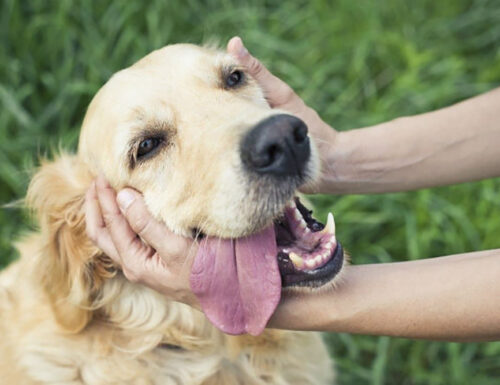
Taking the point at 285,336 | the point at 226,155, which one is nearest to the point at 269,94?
the point at 226,155

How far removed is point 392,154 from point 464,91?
1.89 meters

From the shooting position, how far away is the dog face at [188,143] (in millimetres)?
2160

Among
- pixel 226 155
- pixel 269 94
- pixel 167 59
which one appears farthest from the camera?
pixel 269 94

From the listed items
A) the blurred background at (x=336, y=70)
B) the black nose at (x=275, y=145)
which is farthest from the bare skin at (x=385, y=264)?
the blurred background at (x=336, y=70)

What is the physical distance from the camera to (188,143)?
2.34 meters

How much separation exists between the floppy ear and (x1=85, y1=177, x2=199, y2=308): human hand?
0.10 metres

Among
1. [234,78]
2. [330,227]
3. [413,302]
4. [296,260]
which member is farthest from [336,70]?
[413,302]

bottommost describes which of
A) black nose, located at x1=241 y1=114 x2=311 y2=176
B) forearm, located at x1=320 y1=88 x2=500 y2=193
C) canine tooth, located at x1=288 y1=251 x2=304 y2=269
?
forearm, located at x1=320 y1=88 x2=500 y2=193

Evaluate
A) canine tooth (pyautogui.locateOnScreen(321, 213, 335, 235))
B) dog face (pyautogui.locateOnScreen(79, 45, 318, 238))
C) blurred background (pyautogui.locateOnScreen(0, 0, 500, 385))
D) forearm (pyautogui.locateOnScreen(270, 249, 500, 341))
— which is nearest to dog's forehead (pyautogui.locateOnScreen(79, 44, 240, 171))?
dog face (pyautogui.locateOnScreen(79, 45, 318, 238))

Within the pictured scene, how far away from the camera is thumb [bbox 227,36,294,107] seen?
8.86ft

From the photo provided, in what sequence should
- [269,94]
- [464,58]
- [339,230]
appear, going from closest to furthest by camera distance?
1. [269,94]
2. [339,230]
3. [464,58]

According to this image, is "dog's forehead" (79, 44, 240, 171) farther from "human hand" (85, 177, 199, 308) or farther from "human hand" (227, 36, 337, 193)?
"human hand" (85, 177, 199, 308)

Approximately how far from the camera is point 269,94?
2811 millimetres

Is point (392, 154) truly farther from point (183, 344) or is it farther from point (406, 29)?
point (406, 29)
